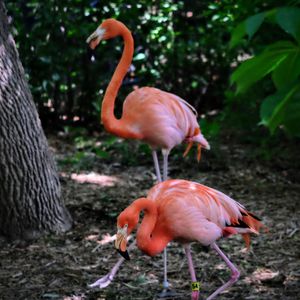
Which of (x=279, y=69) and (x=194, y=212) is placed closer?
(x=279, y=69)

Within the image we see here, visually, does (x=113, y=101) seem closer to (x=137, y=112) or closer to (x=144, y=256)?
(x=137, y=112)

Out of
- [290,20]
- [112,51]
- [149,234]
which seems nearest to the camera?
[290,20]

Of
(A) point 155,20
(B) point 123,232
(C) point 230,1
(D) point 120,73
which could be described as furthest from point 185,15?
(B) point 123,232

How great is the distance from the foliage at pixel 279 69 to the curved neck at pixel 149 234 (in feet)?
6.97

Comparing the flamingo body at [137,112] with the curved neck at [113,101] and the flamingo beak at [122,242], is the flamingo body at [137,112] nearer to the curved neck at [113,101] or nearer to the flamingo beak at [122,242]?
the curved neck at [113,101]

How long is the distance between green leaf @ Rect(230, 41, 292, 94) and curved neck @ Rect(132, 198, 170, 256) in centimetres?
212

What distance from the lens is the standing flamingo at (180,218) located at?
9.82 feet

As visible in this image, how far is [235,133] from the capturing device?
6777mm

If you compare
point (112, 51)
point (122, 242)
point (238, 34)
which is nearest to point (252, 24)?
point (238, 34)

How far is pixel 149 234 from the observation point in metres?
3.00

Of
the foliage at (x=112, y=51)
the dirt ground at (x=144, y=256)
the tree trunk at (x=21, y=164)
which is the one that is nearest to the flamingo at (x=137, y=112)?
the tree trunk at (x=21, y=164)

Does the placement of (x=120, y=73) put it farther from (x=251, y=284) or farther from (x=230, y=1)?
(x=230, y=1)

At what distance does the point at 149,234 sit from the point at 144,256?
3.67 ft

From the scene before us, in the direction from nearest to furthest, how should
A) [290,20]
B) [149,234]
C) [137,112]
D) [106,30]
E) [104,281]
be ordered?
[290,20], [149,234], [104,281], [106,30], [137,112]
